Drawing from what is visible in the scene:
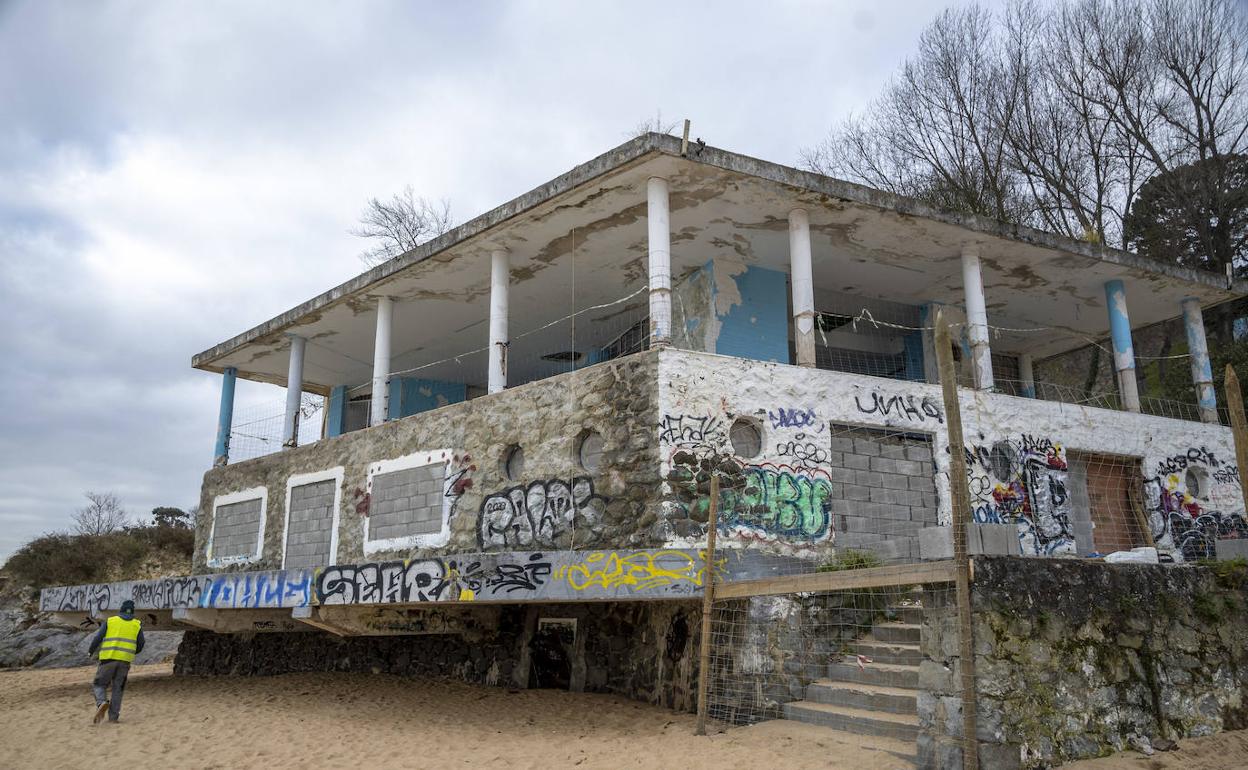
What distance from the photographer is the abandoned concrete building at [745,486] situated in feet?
25.4

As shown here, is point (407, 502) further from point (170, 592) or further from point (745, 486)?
point (745, 486)

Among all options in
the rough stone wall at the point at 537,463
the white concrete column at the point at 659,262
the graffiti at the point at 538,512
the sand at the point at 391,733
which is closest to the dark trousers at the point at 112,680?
the sand at the point at 391,733

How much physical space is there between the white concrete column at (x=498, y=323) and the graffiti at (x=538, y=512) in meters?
1.68

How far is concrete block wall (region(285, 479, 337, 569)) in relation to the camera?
15102 mm

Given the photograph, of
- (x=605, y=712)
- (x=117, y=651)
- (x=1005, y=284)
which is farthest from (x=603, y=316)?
(x=117, y=651)

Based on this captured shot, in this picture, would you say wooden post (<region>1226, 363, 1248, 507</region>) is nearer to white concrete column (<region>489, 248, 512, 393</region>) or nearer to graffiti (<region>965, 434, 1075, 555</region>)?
graffiti (<region>965, 434, 1075, 555</region>)

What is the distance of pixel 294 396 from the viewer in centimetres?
1753

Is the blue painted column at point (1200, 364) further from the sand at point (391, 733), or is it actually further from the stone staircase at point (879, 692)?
the sand at point (391, 733)

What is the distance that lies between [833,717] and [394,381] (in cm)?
1382

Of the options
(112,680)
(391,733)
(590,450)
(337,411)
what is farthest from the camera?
(337,411)

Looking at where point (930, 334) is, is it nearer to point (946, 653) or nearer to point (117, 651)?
point (946, 653)

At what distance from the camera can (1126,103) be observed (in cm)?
2178

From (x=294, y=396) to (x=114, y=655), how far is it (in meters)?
6.98

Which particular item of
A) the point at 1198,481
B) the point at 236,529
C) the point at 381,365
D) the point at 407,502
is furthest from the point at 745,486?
the point at 236,529
